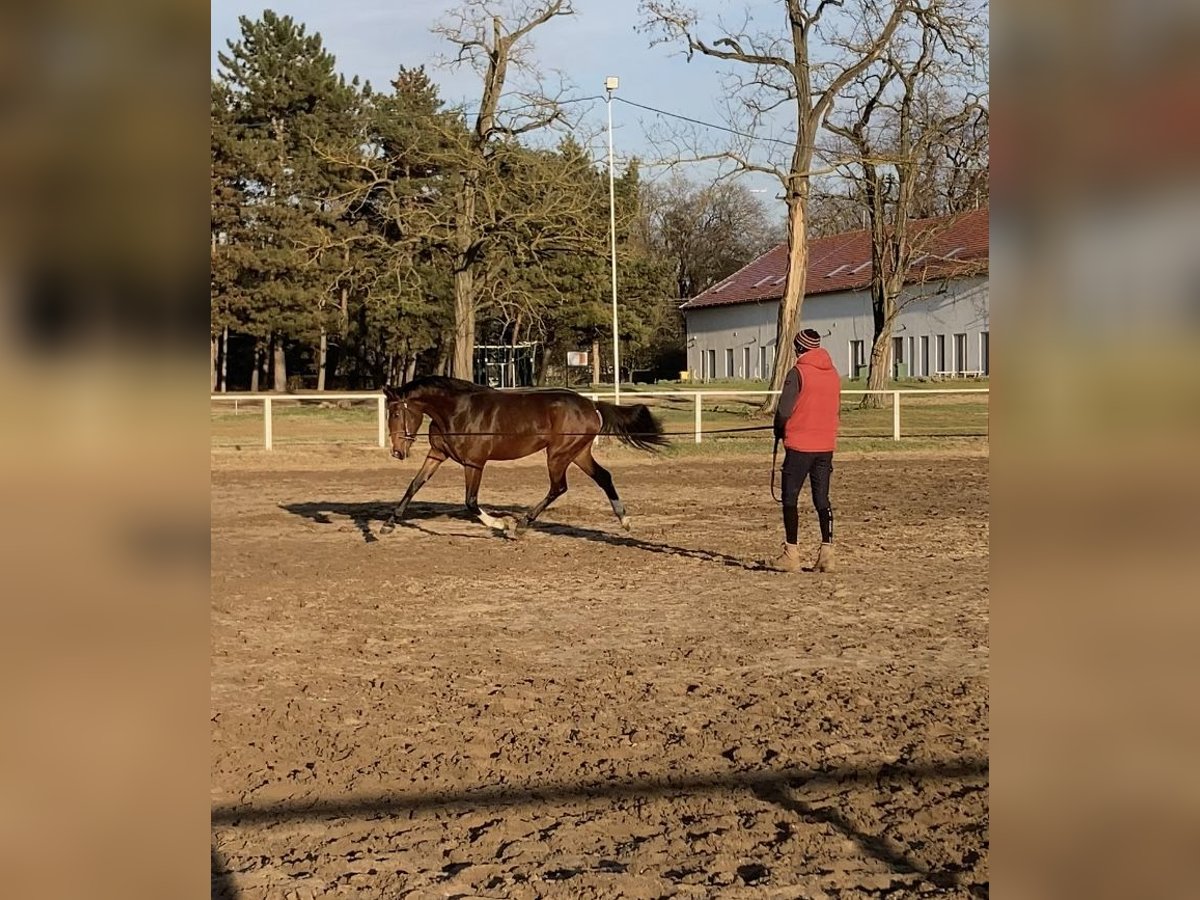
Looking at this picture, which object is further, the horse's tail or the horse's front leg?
the horse's tail

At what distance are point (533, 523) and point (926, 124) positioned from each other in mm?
19700

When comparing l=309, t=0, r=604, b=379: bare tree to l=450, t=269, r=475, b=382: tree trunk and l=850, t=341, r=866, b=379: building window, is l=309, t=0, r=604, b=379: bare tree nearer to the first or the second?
l=450, t=269, r=475, b=382: tree trunk

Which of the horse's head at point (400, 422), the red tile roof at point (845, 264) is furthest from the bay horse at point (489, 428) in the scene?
the red tile roof at point (845, 264)

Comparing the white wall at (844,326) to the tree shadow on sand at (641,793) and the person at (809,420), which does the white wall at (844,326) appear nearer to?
the person at (809,420)

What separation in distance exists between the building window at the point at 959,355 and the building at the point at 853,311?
34 mm

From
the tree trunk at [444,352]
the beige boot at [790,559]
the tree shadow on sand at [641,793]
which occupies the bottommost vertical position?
the tree shadow on sand at [641,793]

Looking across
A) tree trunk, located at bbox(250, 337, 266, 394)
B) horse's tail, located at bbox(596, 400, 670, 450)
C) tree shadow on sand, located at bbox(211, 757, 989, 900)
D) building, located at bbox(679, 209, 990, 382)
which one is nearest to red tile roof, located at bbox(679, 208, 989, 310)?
building, located at bbox(679, 209, 990, 382)

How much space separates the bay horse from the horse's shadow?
1.09 feet

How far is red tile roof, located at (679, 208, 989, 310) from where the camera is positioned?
31281 mm

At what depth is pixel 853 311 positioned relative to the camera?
4431 centimetres

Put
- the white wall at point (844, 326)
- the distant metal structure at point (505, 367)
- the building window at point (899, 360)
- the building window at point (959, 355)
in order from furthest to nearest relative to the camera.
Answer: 1. the distant metal structure at point (505, 367)
2. the building window at point (899, 360)
3. the building window at point (959, 355)
4. the white wall at point (844, 326)

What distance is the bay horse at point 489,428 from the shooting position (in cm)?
1074

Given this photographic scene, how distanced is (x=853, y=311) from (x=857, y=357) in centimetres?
188
